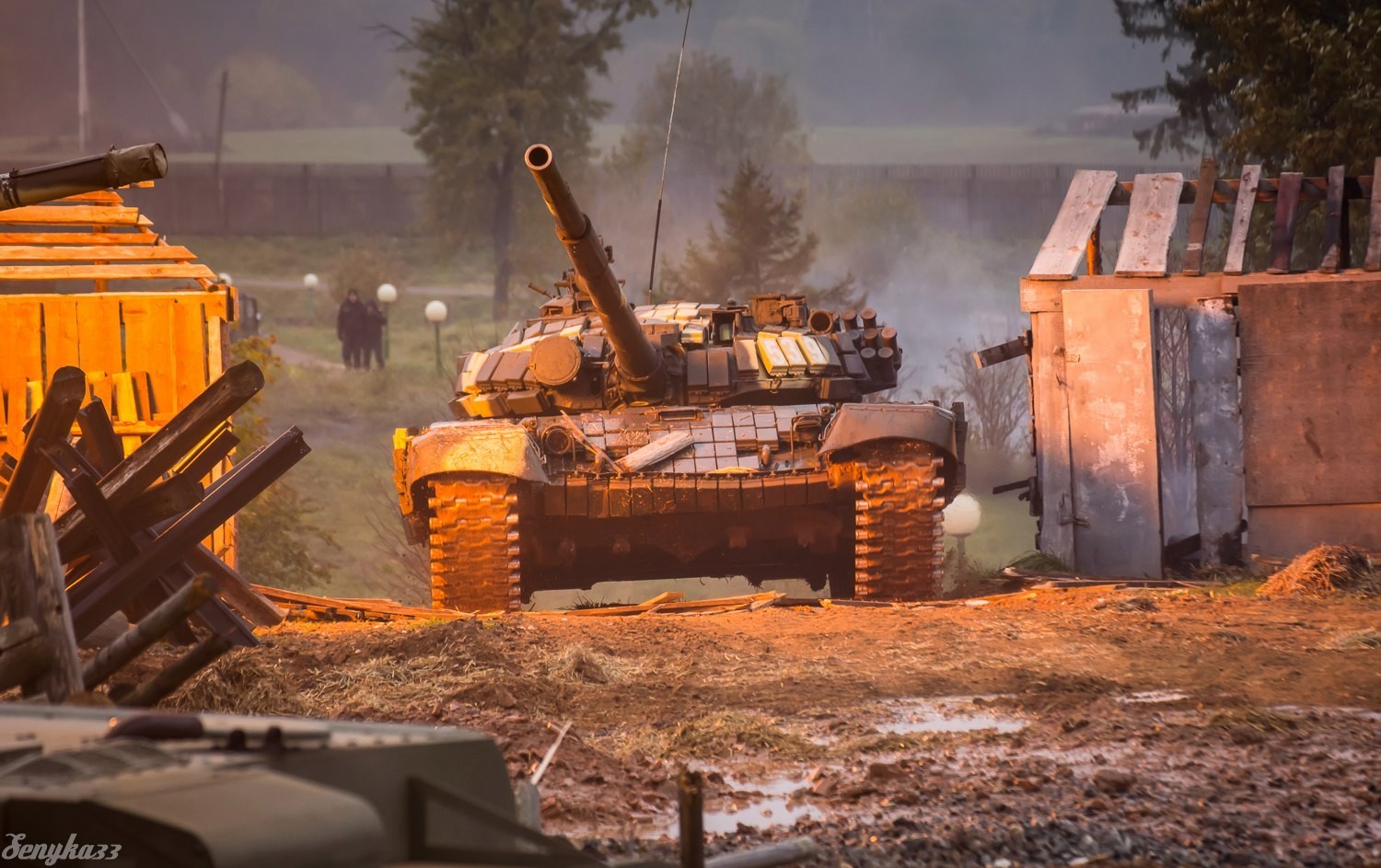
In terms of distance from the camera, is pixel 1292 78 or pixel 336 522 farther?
pixel 336 522

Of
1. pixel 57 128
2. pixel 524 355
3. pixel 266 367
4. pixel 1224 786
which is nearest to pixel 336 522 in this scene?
pixel 266 367

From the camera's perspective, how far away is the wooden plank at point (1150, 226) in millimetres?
14672

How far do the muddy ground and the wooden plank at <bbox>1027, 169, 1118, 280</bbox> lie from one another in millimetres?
4411

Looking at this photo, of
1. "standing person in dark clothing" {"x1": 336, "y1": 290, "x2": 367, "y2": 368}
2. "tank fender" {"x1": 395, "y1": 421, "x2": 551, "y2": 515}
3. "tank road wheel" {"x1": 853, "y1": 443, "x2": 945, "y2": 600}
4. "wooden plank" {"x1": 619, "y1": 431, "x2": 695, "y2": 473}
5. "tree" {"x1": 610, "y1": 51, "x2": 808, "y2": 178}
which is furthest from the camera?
"tree" {"x1": 610, "y1": 51, "x2": 808, "y2": 178}

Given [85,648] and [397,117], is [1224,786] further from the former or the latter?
[397,117]

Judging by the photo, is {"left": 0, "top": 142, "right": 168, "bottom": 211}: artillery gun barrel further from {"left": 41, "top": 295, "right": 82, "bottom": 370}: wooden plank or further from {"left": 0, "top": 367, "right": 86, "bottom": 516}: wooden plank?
{"left": 41, "top": 295, "right": 82, "bottom": 370}: wooden plank

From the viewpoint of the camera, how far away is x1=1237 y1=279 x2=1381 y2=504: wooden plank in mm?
14070

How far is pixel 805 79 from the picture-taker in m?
50.7

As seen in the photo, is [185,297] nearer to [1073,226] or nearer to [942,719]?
[942,719]


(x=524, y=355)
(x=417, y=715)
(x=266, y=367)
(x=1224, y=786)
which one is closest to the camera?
(x=1224, y=786)

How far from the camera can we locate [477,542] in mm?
11953

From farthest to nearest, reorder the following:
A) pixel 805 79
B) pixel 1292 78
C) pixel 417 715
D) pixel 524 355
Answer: pixel 805 79
pixel 1292 78
pixel 524 355
pixel 417 715

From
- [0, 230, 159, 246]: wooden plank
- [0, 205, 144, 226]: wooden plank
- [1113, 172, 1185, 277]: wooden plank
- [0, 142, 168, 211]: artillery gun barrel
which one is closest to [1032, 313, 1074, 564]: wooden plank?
[1113, 172, 1185, 277]: wooden plank

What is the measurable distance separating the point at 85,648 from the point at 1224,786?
18.5 feet
